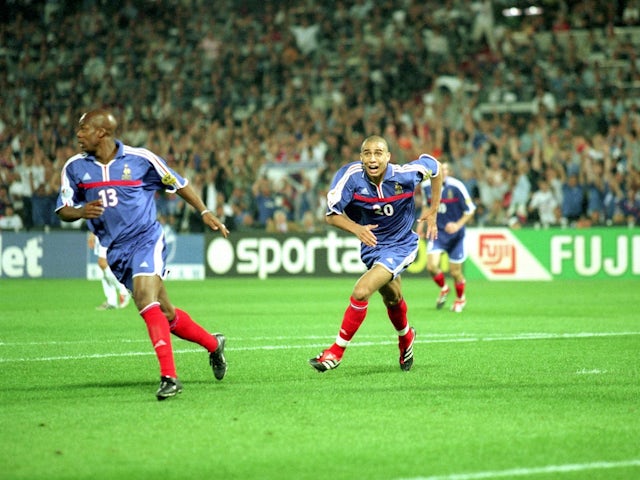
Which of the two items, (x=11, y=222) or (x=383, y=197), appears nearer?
(x=383, y=197)

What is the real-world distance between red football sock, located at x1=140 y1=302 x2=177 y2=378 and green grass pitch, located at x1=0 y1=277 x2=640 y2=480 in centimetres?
29

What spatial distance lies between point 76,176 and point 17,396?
1.79 m

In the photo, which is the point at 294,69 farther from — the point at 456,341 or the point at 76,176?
the point at 76,176

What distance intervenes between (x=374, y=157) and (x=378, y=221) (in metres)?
0.78

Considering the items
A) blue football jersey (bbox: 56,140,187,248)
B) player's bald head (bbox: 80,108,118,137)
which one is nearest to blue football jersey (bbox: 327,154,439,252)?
blue football jersey (bbox: 56,140,187,248)

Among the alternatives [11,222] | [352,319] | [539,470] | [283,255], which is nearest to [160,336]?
[352,319]

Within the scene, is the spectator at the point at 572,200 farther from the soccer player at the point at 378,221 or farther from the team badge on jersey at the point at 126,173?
the team badge on jersey at the point at 126,173

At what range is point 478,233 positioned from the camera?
86.1 feet

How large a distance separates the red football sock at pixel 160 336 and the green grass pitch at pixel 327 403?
0.96 ft

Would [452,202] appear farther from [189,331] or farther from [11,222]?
[11,222]

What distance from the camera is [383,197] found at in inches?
412

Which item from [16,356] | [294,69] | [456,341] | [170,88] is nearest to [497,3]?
[294,69]

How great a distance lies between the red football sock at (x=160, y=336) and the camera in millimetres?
8539

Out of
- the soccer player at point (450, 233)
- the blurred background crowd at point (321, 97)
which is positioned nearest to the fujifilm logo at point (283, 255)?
the blurred background crowd at point (321, 97)
